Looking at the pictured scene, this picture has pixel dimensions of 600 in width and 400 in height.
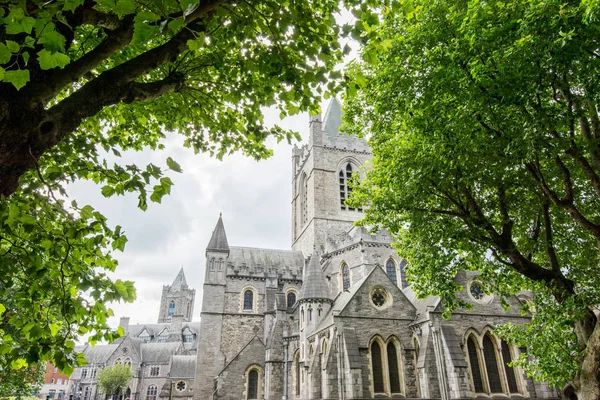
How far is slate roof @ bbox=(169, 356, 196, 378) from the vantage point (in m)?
43.0

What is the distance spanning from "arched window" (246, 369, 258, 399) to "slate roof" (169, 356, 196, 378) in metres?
17.8

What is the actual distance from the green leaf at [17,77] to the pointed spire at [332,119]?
131ft

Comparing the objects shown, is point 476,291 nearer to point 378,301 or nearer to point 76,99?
point 378,301

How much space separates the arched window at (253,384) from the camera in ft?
91.8

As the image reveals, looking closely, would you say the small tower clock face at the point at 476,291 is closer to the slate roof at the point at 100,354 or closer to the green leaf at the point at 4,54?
the green leaf at the point at 4,54

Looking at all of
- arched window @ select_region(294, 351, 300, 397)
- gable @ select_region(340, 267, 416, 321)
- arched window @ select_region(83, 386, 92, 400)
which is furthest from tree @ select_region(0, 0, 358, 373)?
arched window @ select_region(83, 386, 92, 400)

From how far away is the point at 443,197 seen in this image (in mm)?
10641

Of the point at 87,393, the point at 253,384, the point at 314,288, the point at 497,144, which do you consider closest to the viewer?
the point at 497,144

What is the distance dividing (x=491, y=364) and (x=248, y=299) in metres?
20.0

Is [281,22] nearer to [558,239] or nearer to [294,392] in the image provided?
[558,239]

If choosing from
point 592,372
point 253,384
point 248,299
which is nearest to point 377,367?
point 592,372

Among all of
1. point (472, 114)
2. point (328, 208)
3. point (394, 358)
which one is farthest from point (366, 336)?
point (328, 208)

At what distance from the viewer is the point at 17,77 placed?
2.78 m

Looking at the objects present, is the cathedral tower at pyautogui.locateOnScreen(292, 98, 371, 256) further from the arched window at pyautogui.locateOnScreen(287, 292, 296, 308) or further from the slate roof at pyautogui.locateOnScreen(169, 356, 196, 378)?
the slate roof at pyautogui.locateOnScreen(169, 356, 196, 378)
